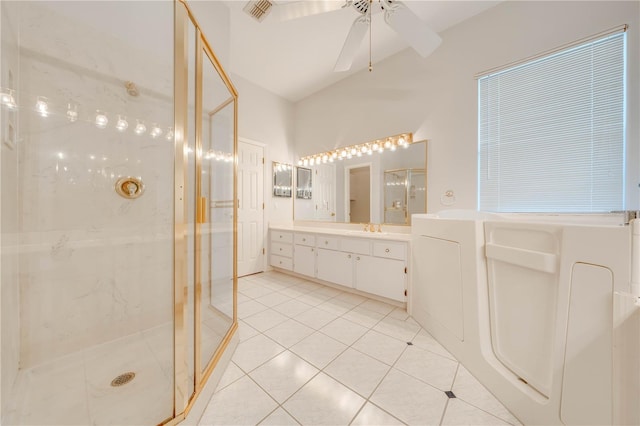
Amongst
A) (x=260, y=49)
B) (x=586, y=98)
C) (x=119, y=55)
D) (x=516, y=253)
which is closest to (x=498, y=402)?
(x=516, y=253)

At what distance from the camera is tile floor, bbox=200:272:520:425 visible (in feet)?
3.68

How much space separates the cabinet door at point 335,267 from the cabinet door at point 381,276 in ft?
0.39

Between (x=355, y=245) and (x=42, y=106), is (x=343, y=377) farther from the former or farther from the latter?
(x=42, y=106)

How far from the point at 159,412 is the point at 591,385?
6.07 ft

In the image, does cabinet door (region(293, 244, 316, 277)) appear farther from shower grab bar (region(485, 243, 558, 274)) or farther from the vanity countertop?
shower grab bar (region(485, 243, 558, 274))

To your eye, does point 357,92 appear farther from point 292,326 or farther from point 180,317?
point 180,317

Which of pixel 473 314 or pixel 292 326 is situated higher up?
pixel 473 314

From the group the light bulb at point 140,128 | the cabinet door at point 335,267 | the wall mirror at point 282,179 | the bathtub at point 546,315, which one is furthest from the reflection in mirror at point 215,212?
the wall mirror at point 282,179

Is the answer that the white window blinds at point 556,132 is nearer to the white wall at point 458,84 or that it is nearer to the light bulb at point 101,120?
the white wall at point 458,84

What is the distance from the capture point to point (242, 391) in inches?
49.9

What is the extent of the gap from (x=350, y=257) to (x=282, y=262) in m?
1.31

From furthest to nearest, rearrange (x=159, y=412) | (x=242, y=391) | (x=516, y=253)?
(x=242, y=391) → (x=516, y=253) → (x=159, y=412)

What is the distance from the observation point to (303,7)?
156cm

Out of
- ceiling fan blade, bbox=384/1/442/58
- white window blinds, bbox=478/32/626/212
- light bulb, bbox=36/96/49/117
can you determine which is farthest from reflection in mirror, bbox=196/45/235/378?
white window blinds, bbox=478/32/626/212
